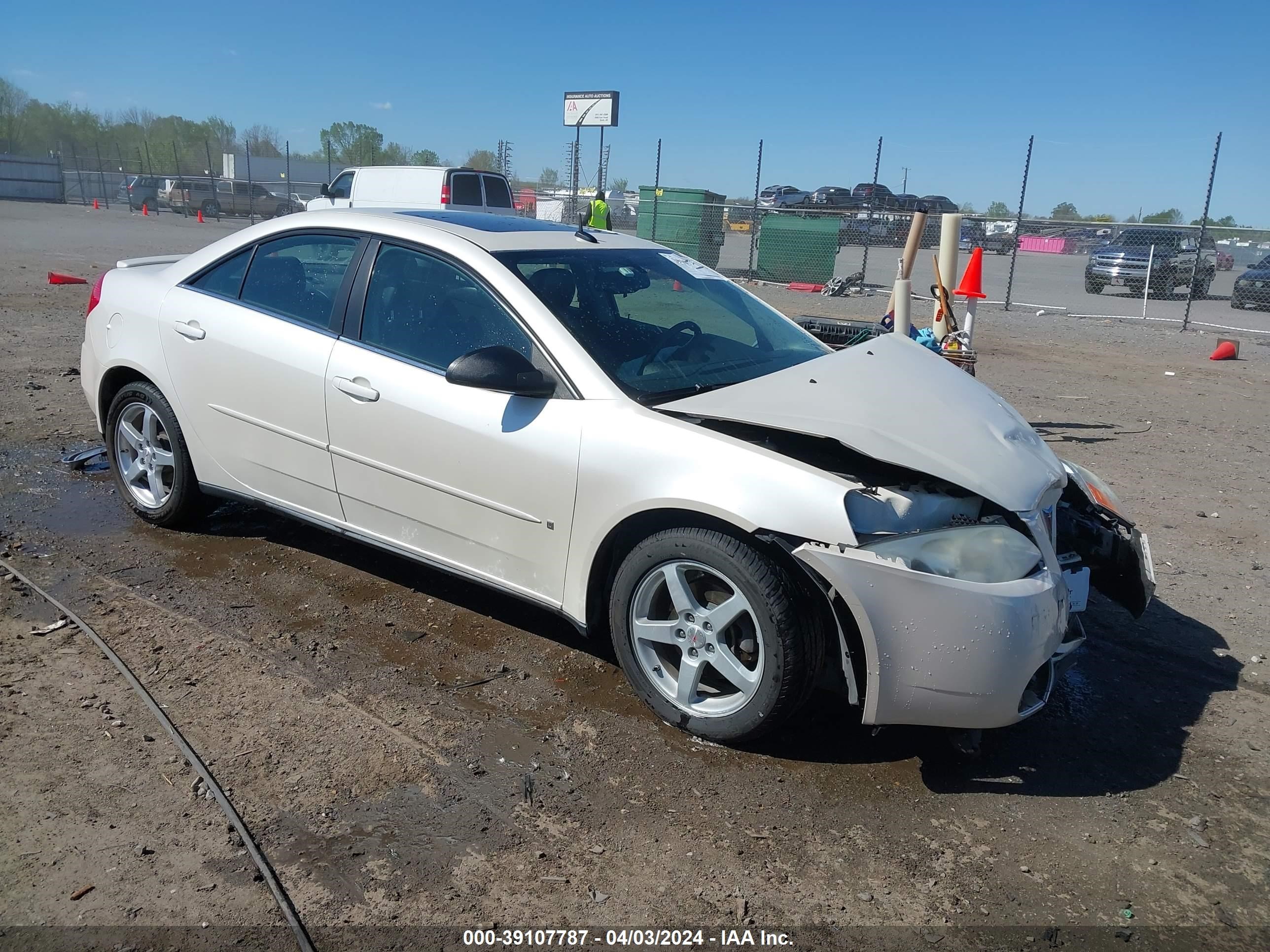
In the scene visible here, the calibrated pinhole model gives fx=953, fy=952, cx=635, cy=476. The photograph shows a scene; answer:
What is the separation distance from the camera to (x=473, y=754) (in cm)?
307

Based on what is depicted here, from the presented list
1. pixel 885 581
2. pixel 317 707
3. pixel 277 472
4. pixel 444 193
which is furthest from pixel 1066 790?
pixel 444 193

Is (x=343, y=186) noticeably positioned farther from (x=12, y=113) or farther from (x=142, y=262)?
(x=12, y=113)

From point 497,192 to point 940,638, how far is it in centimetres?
1845

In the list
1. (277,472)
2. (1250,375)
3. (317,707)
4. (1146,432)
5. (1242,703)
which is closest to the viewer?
A: (317,707)

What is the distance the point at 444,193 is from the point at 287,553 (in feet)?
48.3

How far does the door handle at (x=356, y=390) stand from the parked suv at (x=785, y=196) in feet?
109

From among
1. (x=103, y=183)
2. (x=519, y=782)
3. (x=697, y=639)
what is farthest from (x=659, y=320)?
(x=103, y=183)

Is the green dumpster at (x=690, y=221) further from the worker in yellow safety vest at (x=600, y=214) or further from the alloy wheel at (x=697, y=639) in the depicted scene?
the alloy wheel at (x=697, y=639)

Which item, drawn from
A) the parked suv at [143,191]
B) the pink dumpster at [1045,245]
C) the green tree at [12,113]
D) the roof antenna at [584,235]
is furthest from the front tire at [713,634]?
the green tree at [12,113]

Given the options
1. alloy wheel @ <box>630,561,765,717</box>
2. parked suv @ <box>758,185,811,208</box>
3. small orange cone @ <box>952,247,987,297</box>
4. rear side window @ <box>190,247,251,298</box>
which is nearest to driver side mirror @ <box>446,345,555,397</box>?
alloy wheel @ <box>630,561,765,717</box>

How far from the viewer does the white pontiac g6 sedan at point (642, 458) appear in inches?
112

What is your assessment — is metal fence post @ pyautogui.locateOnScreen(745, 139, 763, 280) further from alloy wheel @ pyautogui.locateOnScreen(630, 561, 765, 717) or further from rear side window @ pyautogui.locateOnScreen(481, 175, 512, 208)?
alloy wheel @ pyautogui.locateOnScreen(630, 561, 765, 717)

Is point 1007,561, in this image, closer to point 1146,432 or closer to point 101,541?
point 101,541

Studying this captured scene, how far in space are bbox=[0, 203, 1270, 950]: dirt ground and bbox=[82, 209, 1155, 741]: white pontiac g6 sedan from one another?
0.29 m
